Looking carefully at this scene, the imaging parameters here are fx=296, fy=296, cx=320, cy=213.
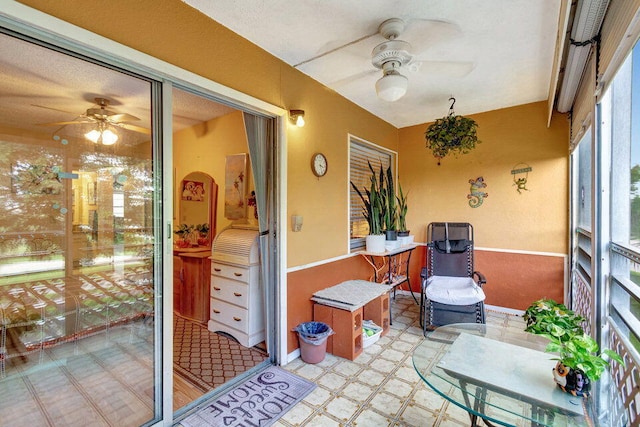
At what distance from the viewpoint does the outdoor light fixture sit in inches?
67.2

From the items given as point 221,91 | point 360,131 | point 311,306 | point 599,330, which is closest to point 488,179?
point 360,131

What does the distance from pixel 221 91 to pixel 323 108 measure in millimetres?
1313

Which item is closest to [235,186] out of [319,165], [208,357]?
[319,165]

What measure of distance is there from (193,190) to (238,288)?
171 cm

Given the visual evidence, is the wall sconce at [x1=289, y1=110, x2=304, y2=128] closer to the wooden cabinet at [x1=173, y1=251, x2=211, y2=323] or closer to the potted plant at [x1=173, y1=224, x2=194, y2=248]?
the wooden cabinet at [x1=173, y1=251, x2=211, y2=323]

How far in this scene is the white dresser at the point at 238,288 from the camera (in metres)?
2.98

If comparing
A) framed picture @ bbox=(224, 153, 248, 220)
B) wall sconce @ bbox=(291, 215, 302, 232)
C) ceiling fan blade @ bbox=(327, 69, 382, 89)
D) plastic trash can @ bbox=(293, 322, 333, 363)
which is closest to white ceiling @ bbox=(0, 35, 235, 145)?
wall sconce @ bbox=(291, 215, 302, 232)

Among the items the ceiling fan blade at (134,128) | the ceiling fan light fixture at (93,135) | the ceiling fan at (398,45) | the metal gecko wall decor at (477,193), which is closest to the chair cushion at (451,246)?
the metal gecko wall decor at (477,193)

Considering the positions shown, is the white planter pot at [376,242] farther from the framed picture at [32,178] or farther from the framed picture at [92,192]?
the framed picture at [32,178]

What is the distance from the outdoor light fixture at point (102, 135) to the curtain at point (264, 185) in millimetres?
1058

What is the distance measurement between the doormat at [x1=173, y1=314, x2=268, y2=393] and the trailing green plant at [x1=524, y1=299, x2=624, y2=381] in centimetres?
218

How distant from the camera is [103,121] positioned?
5.78 ft

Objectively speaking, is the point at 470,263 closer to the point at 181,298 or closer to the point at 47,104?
the point at 181,298

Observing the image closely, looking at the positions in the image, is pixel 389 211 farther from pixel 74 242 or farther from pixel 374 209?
pixel 74 242
